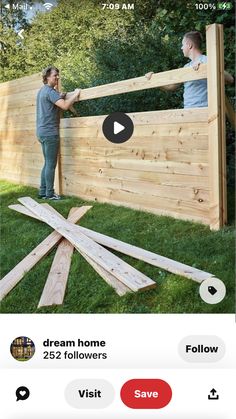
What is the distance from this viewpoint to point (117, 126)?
Answer: 294cm

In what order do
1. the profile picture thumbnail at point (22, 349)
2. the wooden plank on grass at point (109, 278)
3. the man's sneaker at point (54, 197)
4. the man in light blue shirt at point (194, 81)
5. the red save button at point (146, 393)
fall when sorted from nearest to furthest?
the red save button at point (146, 393)
the profile picture thumbnail at point (22, 349)
the wooden plank on grass at point (109, 278)
the man in light blue shirt at point (194, 81)
the man's sneaker at point (54, 197)

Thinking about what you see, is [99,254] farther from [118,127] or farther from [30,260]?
[118,127]

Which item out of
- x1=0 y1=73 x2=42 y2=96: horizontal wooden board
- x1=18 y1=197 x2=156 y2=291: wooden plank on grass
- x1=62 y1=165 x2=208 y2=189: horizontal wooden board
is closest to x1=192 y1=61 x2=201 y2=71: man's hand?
x1=62 y1=165 x2=208 y2=189: horizontal wooden board

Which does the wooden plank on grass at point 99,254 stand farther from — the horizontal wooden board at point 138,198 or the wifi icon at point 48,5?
the wifi icon at point 48,5

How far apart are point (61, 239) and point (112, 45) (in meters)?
1.05

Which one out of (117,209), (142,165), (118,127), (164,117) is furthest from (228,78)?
(117,209)

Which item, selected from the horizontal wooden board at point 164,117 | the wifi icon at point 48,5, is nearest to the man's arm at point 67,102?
the horizontal wooden board at point 164,117

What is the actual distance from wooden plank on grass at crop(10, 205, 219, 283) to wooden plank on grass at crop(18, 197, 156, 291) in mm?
43

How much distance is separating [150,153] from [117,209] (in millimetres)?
425

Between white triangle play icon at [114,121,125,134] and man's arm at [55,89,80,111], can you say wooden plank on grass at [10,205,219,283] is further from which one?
man's arm at [55,89,80,111]

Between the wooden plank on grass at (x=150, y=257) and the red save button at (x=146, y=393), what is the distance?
0.55m

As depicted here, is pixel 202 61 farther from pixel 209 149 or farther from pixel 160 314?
pixel 160 314

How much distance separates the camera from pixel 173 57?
3.09 meters

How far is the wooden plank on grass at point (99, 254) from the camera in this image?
2.34 meters
